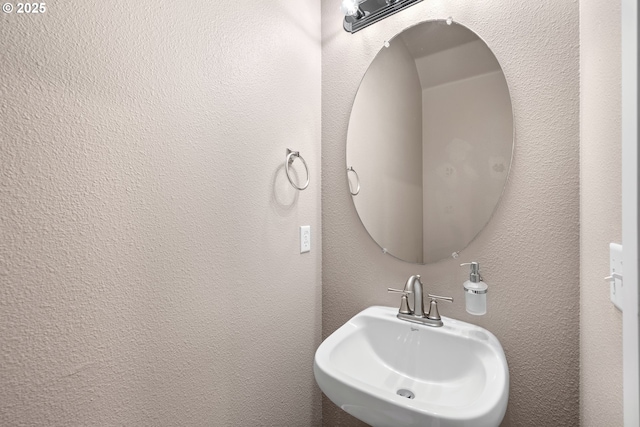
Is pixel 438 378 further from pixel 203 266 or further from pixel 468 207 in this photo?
pixel 203 266

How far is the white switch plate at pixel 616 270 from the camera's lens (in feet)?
1.70

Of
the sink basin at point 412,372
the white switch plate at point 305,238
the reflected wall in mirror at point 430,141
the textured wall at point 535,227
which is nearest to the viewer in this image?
the sink basin at point 412,372

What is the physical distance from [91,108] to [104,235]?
0.29 meters

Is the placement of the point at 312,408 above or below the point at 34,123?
below

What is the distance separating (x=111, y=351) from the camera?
66 cm

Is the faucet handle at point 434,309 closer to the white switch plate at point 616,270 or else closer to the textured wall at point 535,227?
the textured wall at point 535,227

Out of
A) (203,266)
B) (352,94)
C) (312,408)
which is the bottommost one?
(312,408)

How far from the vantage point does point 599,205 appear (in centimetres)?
65

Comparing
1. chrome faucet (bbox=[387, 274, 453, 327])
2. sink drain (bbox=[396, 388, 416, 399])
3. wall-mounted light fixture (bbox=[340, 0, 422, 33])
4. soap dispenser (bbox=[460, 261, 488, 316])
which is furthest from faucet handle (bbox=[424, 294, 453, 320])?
wall-mounted light fixture (bbox=[340, 0, 422, 33])

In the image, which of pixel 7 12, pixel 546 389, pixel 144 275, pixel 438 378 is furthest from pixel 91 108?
pixel 546 389

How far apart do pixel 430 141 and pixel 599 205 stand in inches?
21.5

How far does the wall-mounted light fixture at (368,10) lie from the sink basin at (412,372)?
121 cm

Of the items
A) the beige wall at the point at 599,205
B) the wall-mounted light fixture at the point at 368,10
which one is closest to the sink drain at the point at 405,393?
the beige wall at the point at 599,205

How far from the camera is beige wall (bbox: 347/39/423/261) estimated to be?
1108 mm
